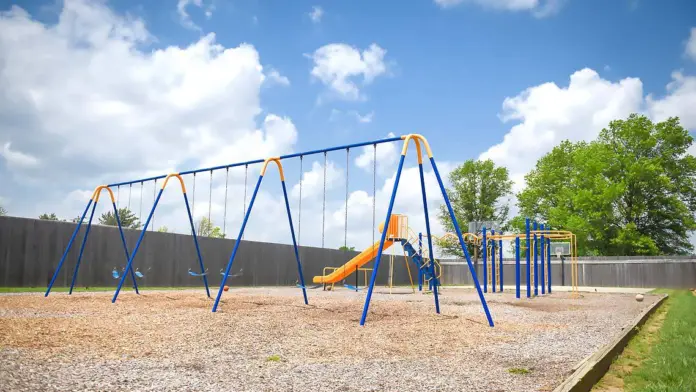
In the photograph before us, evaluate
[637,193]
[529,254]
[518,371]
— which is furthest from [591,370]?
[637,193]

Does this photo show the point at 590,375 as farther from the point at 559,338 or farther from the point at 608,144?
the point at 608,144

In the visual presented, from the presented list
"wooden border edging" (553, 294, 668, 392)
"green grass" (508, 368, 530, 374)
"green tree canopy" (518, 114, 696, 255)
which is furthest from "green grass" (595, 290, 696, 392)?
"green tree canopy" (518, 114, 696, 255)

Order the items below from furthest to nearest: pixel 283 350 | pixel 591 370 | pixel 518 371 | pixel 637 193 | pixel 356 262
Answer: pixel 637 193 < pixel 356 262 < pixel 283 350 < pixel 518 371 < pixel 591 370

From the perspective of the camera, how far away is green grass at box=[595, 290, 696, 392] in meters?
4.38

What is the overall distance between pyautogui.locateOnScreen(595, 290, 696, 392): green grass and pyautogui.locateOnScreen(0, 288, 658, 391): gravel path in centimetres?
42

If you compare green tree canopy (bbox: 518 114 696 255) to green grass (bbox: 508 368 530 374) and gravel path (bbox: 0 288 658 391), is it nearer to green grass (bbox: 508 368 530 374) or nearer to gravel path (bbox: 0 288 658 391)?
gravel path (bbox: 0 288 658 391)

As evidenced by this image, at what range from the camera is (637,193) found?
108ft

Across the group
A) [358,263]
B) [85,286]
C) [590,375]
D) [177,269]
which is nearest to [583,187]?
[358,263]

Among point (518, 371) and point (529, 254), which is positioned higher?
point (529, 254)

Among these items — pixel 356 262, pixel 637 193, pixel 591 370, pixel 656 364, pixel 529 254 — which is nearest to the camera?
pixel 591 370

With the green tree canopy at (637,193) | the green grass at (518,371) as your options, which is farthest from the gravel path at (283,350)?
the green tree canopy at (637,193)

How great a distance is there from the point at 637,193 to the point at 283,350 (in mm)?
32959

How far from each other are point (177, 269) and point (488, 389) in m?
19.1

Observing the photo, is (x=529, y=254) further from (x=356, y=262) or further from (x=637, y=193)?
(x=637, y=193)
